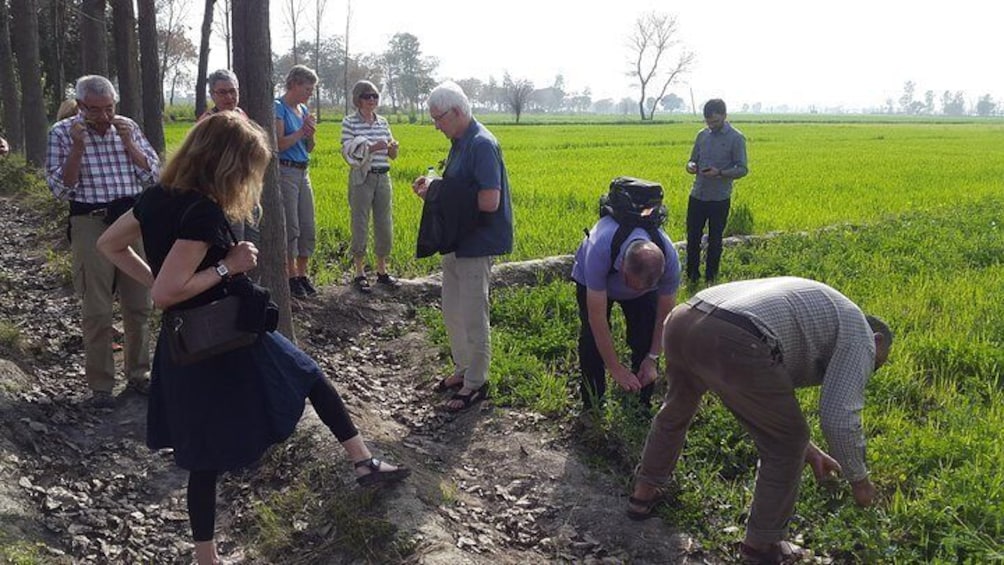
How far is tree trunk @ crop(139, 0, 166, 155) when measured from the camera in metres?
11.3

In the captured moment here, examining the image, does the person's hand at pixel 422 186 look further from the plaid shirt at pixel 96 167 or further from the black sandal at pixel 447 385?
the plaid shirt at pixel 96 167

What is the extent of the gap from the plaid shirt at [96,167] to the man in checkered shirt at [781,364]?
10.7ft

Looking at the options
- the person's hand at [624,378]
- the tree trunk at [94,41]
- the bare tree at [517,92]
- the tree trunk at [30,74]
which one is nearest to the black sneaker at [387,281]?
the person's hand at [624,378]

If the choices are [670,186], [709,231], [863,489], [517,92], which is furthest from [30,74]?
[517,92]

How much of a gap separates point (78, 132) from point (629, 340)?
3.31 meters

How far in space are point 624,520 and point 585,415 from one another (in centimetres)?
90

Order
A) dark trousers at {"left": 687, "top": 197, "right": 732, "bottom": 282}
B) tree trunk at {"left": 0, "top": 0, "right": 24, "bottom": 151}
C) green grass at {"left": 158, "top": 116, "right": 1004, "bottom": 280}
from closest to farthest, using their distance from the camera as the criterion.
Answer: dark trousers at {"left": 687, "top": 197, "right": 732, "bottom": 282}
green grass at {"left": 158, "top": 116, "right": 1004, "bottom": 280}
tree trunk at {"left": 0, "top": 0, "right": 24, "bottom": 151}

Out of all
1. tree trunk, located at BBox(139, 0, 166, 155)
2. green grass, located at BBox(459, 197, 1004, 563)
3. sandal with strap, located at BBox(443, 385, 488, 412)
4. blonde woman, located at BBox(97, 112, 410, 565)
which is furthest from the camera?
tree trunk, located at BBox(139, 0, 166, 155)

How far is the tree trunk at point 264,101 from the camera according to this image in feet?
14.9

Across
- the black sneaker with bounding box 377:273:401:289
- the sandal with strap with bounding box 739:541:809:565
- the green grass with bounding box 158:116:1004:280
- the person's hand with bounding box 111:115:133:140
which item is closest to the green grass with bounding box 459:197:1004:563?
the sandal with strap with bounding box 739:541:809:565

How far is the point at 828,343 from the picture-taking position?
9.21 feet

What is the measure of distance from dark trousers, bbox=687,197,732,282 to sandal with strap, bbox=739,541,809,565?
4392mm

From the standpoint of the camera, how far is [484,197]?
4320 millimetres

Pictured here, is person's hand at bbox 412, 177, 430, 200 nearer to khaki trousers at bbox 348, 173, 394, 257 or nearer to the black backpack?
the black backpack
